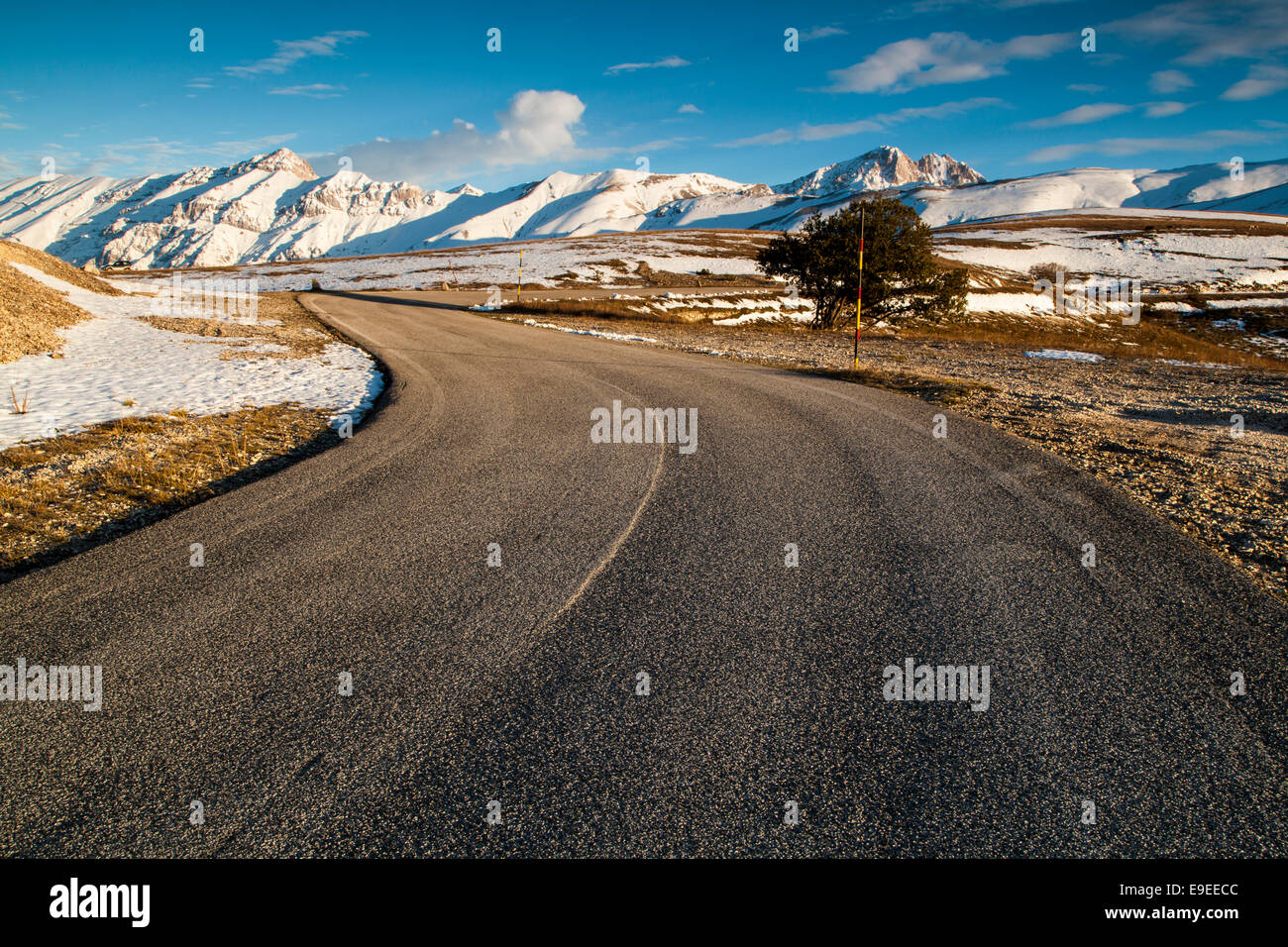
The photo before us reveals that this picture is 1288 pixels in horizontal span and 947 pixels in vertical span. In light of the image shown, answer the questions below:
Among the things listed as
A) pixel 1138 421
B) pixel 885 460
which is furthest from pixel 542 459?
pixel 1138 421

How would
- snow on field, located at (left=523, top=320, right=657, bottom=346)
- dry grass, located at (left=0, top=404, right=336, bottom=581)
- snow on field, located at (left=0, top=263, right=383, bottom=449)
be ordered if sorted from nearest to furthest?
dry grass, located at (left=0, top=404, right=336, bottom=581)
snow on field, located at (left=0, top=263, right=383, bottom=449)
snow on field, located at (left=523, top=320, right=657, bottom=346)

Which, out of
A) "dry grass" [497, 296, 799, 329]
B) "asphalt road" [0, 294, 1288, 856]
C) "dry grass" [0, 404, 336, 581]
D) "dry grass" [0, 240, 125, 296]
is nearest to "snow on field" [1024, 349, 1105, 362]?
"dry grass" [497, 296, 799, 329]

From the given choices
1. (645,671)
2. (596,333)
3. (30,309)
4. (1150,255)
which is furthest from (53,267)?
(1150,255)

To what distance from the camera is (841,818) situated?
273 cm

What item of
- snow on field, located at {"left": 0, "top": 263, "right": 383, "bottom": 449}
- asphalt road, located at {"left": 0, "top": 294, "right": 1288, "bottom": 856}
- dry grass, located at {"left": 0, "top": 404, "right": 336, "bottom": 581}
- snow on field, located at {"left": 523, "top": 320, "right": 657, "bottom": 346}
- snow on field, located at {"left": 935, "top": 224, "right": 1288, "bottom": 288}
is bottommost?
asphalt road, located at {"left": 0, "top": 294, "right": 1288, "bottom": 856}

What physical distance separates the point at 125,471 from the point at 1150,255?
101 meters

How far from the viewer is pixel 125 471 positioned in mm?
7203

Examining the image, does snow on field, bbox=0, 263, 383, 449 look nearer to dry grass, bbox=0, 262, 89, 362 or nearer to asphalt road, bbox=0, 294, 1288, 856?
dry grass, bbox=0, 262, 89, 362

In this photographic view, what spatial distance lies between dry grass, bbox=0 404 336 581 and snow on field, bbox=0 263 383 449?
857 millimetres

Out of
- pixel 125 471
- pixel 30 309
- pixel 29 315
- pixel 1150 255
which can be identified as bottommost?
pixel 125 471

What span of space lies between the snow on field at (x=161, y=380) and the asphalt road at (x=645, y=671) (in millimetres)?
5030

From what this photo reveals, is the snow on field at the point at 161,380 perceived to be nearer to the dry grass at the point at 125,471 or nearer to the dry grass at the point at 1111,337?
the dry grass at the point at 125,471

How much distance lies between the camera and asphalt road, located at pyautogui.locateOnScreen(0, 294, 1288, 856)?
2730 millimetres

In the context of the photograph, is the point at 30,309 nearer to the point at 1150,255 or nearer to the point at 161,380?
the point at 161,380
